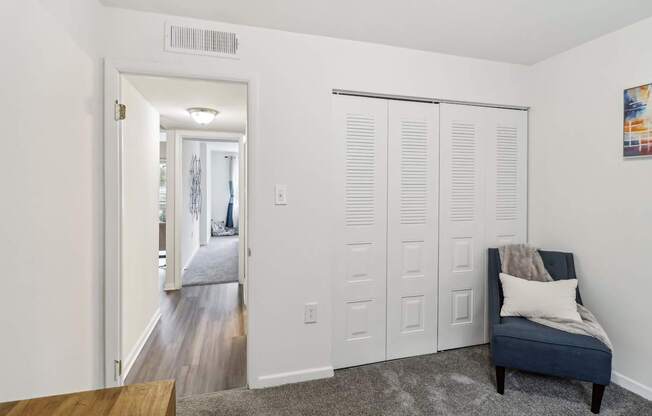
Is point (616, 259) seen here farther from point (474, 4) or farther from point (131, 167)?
point (131, 167)

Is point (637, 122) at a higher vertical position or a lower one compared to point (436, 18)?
lower

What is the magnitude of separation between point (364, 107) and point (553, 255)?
5.74 feet

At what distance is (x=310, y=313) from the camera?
7.58 feet

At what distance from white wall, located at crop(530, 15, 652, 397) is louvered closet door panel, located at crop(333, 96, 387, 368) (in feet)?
4.37

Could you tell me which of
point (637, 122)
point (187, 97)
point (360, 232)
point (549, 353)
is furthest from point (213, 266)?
point (637, 122)

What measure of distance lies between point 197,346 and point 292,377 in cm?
106

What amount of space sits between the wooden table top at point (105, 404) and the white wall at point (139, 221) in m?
1.66

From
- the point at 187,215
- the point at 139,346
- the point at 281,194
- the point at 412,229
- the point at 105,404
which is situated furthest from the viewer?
the point at 187,215

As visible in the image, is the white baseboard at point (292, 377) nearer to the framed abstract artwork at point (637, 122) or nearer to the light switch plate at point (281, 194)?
the light switch plate at point (281, 194)

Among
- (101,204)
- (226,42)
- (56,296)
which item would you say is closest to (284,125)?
(226,42)

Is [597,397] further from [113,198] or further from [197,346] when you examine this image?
[113,198]

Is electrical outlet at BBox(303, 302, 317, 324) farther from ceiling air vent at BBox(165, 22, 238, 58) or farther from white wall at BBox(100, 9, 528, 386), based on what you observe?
ceiling air vent at BBox(165, 22, 238, 58)

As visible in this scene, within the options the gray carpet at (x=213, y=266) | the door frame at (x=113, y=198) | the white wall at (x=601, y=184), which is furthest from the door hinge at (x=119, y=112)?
the gray carpet at (x=213, y=266)

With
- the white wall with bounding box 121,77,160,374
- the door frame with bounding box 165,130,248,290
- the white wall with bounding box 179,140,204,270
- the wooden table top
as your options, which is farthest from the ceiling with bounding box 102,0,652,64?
the white wall with bounding box 179,140,204,270
